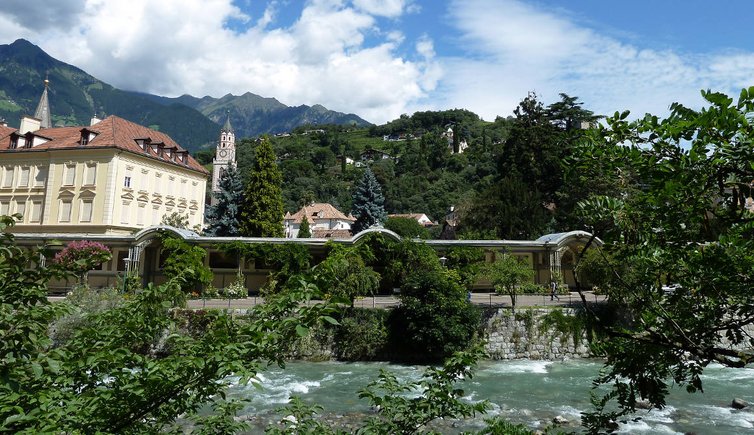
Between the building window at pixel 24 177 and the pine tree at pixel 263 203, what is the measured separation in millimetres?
16492

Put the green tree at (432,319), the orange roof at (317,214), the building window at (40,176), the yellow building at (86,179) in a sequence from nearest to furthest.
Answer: the green tree at (432,319) → the yellow building at (86,179) → the building window at (40,176) → the orange roof at (317,214)

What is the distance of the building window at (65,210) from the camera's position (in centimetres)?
3616

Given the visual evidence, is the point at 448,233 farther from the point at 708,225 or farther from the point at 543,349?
the point at 708,225

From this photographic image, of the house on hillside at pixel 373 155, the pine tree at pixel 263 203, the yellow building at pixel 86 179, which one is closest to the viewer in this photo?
the yellow building at pixel 86 179

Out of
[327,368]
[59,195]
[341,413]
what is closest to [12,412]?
[341,413]

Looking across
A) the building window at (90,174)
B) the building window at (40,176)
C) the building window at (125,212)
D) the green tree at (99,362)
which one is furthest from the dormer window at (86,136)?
the green tree at (99,362)

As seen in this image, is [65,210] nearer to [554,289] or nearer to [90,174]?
[90,174]

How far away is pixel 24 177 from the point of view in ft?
124

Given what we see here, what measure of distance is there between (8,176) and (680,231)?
1850 inches

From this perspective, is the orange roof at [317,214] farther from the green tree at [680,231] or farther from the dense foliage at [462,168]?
the green tree at [680,231]

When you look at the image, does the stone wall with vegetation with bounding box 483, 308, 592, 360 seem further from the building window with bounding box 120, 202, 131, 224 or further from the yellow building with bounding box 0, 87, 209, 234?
the yellow building with bounding box 0, 87, 209, 234

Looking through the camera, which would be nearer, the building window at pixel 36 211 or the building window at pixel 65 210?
the building window at pixel 65 210

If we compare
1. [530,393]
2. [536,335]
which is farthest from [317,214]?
[530,393]

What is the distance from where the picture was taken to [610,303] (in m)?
23.0
